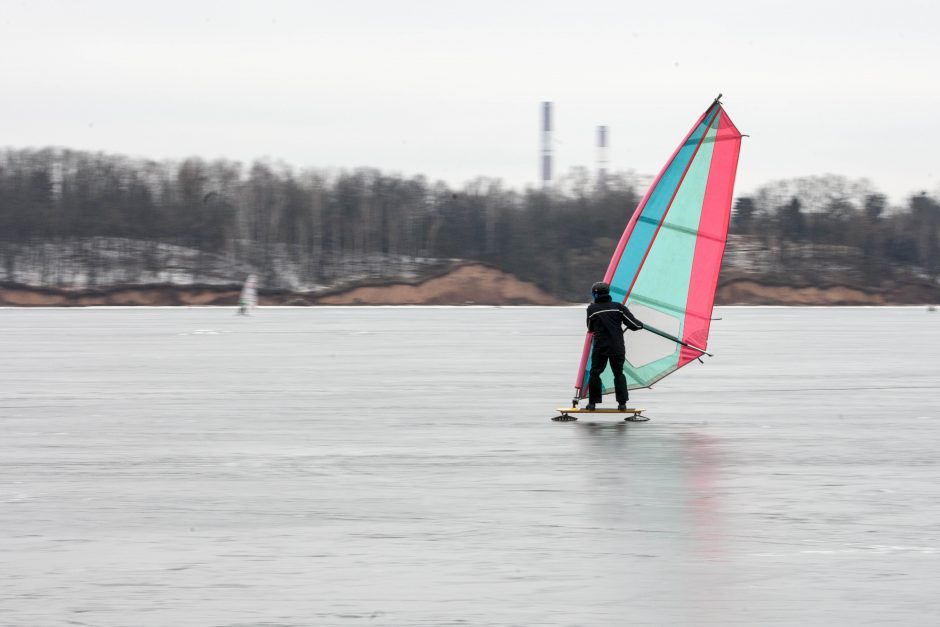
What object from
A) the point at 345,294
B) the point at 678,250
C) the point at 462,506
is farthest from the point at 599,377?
the point at 345,294

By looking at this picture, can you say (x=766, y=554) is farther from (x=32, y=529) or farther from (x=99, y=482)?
(x=99, y=482)

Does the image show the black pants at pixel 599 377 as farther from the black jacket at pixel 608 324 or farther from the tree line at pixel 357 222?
the tree line at pixel 357 222

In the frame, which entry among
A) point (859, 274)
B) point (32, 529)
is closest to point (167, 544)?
point (32, 529)

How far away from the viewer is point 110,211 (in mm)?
172375

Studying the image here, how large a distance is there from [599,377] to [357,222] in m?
155

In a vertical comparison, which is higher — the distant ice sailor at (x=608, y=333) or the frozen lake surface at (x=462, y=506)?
the distant ice sailor at (x=608, y=333)

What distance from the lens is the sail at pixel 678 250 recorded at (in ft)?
67.2

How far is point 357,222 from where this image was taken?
173 meters

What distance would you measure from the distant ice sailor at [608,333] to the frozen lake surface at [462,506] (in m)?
0.63

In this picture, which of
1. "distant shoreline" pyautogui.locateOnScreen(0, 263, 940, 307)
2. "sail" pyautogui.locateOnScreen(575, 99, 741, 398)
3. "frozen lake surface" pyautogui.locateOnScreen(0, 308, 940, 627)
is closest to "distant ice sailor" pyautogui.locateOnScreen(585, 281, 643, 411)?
"frozen lake surface" pyautogui.locateOnScreen(0, 308, 940, 627)

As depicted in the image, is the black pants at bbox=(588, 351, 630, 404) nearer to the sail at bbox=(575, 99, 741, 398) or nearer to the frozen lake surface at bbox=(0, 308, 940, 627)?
the frozen lake surface at bbox=(0, 308, 940, 627)

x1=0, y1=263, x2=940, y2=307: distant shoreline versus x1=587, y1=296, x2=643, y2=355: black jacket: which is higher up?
x1=587, y1=296, x2=643, y2=355: black jacket

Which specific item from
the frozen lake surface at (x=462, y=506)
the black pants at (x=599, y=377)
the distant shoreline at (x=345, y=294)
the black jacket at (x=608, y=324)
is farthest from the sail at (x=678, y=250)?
the distant shoreline at (x=345, y=294)

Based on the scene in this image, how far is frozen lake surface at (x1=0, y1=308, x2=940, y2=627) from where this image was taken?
7965mm
